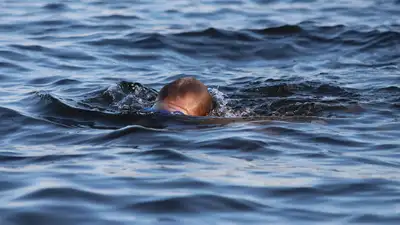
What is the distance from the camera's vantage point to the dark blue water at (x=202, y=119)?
538 cm

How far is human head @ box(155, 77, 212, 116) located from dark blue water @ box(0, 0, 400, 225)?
0.81 feet

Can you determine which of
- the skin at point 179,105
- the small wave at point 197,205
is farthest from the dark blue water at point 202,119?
the skin at point 179,105

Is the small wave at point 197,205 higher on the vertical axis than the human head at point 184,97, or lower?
lower

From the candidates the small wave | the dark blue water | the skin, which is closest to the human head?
the skin

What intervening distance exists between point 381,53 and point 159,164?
21.9 feet

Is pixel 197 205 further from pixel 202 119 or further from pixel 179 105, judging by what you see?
pixel 179 105

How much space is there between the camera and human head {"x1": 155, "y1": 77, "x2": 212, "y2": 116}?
8.23m

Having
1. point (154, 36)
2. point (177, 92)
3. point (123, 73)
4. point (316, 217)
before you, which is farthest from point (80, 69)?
point (316, 217)

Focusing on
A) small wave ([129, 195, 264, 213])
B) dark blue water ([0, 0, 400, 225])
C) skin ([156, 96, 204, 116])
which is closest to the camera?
small wave ([129, 195, 264, 213])

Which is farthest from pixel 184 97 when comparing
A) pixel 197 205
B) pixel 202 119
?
pixel 197 205

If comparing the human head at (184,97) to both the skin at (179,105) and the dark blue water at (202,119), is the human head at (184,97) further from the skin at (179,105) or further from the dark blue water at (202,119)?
the dark blue water at (202,119)

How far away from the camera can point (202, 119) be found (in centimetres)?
806

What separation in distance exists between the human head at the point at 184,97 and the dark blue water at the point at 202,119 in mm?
245

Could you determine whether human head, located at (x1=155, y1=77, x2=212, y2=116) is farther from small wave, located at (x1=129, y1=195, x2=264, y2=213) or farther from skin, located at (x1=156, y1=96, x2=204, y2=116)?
small wave, located at (x1=129, y1=195, x2=264, y2=213)
